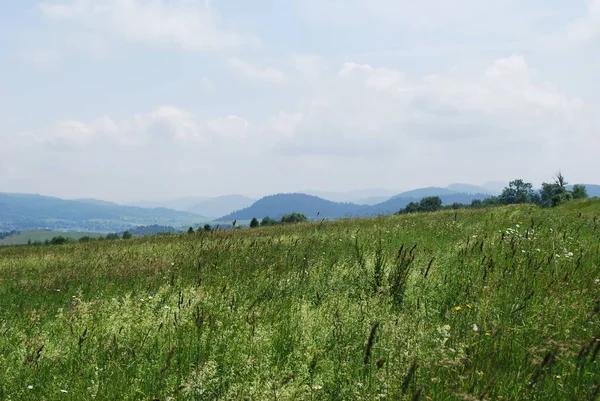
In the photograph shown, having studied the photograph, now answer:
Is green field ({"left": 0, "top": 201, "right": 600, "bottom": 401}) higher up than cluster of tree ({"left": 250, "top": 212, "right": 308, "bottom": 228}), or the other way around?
cluster of tree ({"left": 250, "top": 212, "right": 308, "bottom": 228})

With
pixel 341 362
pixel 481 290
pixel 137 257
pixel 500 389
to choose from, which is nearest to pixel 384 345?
pixel 341 362

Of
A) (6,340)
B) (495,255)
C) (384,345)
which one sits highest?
(495,255)

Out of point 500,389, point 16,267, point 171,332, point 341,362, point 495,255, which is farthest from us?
point 16,267

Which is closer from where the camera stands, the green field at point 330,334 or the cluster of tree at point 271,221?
the green field at point 330,334

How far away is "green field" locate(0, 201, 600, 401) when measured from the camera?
3.43 m

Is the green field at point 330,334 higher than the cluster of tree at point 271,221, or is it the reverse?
the cluster of tree at point 271,221

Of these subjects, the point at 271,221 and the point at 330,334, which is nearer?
the point at 330,334

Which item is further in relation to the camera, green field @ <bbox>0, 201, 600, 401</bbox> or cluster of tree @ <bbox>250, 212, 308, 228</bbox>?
cluster of tree @ <bbox>250, 212, 308, 228</bbox>

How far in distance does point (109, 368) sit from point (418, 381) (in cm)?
306

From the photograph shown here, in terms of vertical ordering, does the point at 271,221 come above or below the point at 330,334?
above

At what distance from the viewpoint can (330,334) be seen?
15.2 ft

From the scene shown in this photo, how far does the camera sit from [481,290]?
17.5ft

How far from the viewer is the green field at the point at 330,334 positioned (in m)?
3.43

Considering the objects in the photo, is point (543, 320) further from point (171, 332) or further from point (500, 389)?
point (171, 332)
